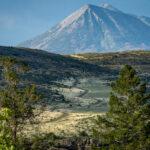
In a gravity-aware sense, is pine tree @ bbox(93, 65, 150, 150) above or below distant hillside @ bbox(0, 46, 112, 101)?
below

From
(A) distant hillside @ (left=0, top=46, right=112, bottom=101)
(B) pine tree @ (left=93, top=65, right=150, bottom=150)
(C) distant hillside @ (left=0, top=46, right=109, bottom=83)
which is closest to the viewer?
(B) pine tree @ (left=93, top=65, right=150, bottom=150)

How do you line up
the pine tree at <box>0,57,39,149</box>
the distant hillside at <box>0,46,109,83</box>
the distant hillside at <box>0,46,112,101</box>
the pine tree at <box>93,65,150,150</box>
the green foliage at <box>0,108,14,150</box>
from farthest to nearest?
the distant hillside at <box>0,46,109,83</box> < the distant hillside at <box>0,46,112,101</box> < the pine tree at <box>93,65,150,150</box> < the pine tree at <box>0,57,39,149</box> < the green foliage at <box>0,108,14,150</box>

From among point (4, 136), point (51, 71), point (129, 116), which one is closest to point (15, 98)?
point (129, 116)

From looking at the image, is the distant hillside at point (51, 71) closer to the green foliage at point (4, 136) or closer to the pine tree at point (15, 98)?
the pine tree at point (15, 98)

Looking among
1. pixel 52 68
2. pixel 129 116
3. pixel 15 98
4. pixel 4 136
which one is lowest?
pixel 129 116

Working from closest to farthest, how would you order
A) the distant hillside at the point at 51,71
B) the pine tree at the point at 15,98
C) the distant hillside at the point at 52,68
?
the pine tree at the point at 15,98 → the distant hillside at the point at 51,71 → the distant hillside at the point at 52,68

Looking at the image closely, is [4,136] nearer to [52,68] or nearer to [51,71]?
[51,71]

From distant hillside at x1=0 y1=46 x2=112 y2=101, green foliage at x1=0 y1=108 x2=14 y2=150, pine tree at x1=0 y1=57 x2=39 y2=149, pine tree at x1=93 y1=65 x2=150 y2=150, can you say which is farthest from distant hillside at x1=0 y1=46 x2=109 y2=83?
green foliage at x1=0 y1=108 x2=14 y2=150

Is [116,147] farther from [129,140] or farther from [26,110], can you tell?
[26,110]

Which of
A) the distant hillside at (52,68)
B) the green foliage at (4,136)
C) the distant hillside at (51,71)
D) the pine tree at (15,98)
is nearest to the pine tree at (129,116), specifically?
the pine tree at (15,98)

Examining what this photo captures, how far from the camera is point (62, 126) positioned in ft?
228

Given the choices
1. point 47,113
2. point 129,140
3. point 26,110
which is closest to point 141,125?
point 129,140

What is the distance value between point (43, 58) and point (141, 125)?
14509 cm

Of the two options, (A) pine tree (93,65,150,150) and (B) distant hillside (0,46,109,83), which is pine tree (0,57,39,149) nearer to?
(A) pine tree (93,65,150,150)
